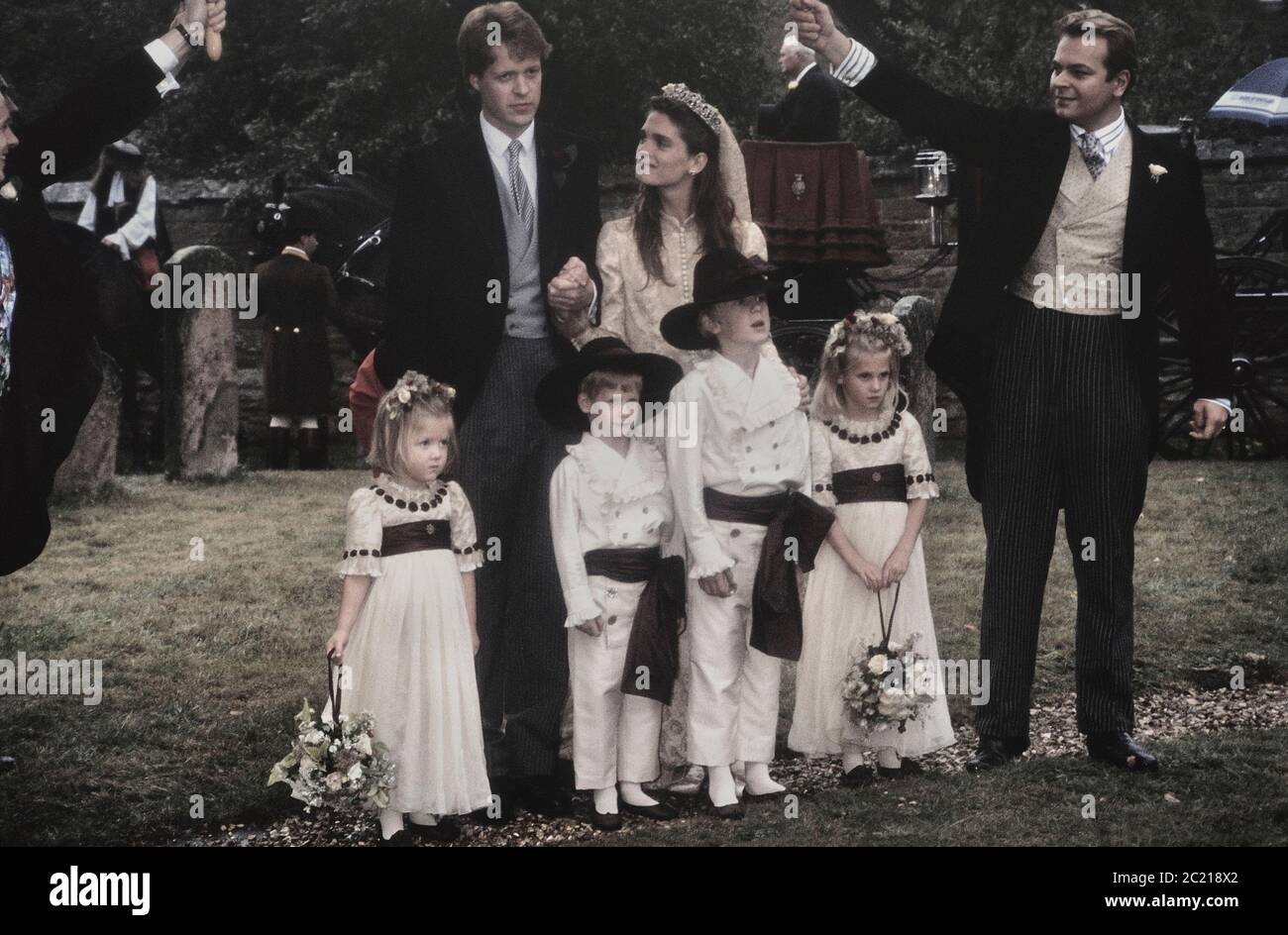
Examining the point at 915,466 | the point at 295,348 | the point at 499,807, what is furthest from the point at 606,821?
the point at 295,348

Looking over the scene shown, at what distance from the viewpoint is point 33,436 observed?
16.4 feet

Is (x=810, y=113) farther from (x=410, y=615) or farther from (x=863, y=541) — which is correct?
(x=410, y=615)

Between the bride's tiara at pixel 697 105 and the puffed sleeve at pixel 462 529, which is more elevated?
the bride's tiara at pixel 697 105

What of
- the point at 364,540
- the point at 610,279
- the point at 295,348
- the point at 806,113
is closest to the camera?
the point at 364,540

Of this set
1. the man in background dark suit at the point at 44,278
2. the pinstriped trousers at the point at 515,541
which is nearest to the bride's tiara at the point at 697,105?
the pinstriped trousers at the point at 515,541

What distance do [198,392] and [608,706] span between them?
559 cm

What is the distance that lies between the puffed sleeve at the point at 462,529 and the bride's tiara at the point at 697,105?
50.3 inches

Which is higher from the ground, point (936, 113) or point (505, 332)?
point (936, 113)

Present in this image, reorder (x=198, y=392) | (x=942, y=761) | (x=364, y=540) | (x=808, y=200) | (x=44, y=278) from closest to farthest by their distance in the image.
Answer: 1. (x=364, y=540)
2. (x=44, y=278)
3. (x=942, y=761)
4. (x=808, y=200)
5. (x=198, y=392)

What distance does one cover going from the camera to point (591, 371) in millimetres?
4871

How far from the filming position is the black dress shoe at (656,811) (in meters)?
4.86

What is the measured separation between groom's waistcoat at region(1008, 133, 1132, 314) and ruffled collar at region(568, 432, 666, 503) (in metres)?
1.30

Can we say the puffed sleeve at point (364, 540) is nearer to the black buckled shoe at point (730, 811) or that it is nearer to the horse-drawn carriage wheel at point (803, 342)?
the black buckled shoe at point (730, 811)

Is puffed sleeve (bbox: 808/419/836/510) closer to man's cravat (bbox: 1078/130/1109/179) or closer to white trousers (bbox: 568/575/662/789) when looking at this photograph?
white trousers (bbox: 568/575/662/789)
